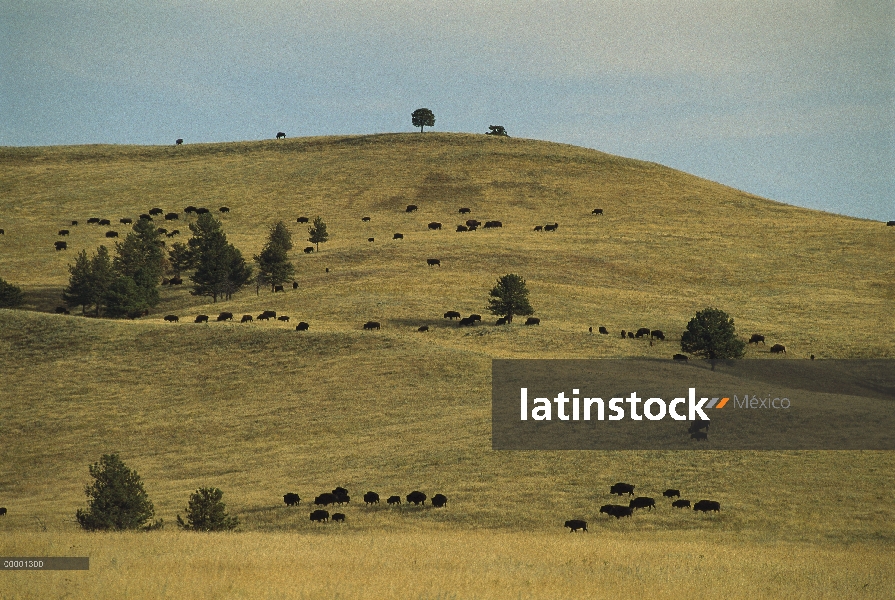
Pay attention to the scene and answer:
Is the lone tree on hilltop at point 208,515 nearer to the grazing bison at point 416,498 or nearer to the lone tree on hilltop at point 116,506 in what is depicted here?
the lone tree on hilltop at point 116,506

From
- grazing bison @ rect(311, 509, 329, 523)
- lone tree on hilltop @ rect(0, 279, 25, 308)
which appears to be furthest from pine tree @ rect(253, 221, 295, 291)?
grazing bison @ rect(311, 509, 329, 523)

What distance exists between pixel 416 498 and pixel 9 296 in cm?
5793

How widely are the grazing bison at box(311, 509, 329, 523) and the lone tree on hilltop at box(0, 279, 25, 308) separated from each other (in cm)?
5724

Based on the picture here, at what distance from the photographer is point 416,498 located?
120 ft

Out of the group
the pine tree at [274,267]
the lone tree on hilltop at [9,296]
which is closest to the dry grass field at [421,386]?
the pine tree at [274,267]

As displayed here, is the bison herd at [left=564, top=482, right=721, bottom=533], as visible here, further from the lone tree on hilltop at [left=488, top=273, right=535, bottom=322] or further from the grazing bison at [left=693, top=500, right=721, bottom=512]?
the lone tree on hilltop at [left=488, top=273, right=535, bottom=322]

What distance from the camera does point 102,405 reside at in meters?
55.2

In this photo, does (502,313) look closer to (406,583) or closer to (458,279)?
(458,279)

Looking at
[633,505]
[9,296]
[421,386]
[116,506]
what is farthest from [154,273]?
[633,505]

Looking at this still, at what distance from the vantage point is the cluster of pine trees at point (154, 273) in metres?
80.6

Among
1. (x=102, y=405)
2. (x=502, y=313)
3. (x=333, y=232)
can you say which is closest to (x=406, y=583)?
(x=102, y=405)

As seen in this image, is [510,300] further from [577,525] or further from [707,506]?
[577,525]

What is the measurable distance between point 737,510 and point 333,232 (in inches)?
3133

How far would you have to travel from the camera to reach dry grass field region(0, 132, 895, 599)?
2248cm
